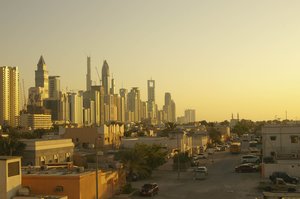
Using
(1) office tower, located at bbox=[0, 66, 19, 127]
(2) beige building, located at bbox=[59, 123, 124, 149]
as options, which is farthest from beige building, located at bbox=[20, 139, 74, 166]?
(1) office tower, located at bbox=[0, 66, 19, 127]

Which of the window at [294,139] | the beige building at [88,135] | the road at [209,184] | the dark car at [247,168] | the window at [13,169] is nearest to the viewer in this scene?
the window at [13,169]

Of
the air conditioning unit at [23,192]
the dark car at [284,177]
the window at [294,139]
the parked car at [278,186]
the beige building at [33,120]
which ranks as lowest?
the parked car at [278,186]

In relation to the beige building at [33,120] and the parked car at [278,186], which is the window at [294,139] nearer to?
the parked car at [278,186]

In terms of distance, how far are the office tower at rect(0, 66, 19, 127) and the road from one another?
457ft

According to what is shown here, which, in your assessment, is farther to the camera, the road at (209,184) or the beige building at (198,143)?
the beige building at (198,143)

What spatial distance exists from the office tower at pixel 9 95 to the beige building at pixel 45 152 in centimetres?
13618

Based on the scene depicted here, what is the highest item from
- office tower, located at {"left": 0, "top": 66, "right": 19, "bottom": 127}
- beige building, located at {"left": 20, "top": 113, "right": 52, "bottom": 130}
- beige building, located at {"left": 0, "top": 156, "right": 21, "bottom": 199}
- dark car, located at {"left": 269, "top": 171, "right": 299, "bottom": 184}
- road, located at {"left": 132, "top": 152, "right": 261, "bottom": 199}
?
office tower, located at {"left": 0, "top": 66, "right": 19, "bottom": 127}

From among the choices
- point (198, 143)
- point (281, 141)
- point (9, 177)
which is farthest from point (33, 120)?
point (9, 177)

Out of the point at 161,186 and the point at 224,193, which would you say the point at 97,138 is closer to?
the point at 161,186

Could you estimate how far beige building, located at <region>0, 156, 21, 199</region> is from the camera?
2172cm

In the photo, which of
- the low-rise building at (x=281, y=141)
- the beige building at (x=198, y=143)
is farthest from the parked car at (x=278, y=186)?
the beige building at (x=198, y=143)

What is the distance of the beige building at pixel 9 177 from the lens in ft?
71.3

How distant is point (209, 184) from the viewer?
37.2 meters

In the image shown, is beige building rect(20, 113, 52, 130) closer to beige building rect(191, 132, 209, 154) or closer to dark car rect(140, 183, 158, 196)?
beige building rect(191, 132, 209, 154)
